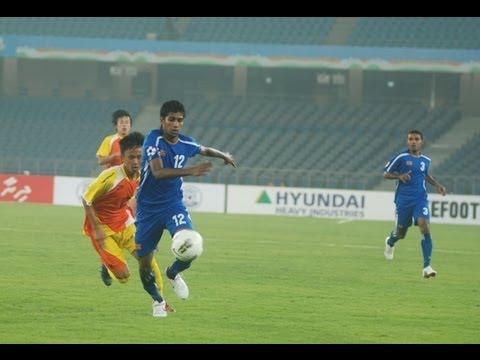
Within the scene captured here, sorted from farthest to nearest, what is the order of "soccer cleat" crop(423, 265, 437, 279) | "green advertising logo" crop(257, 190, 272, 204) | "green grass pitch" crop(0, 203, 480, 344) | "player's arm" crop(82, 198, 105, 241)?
"green advertising logo" crop(257, 190, 272, 204)
"soccer cleat" crop(423, 265, 437, 279)
"player's arm" crop(82, 198, 105, 241)
"green grass pitch" crop(0, 203, 480, 344)

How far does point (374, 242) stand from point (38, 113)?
2748 cm

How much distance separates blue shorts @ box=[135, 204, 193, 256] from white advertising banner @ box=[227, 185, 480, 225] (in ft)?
79.9

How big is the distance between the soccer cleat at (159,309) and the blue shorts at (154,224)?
0.55 m

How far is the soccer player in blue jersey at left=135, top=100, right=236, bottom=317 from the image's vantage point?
37.8 ft

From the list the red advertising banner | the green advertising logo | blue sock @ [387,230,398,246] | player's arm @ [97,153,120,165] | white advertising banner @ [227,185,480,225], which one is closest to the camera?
player's arm @ [97,153,120,165]

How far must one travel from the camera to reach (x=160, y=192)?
11711mm

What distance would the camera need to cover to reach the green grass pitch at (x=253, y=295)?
10523 millimetres

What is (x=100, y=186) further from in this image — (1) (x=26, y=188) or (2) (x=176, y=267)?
(1) (x=26, y=188)

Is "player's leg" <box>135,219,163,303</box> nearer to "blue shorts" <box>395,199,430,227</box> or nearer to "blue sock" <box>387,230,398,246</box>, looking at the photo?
"blue shorts" <box>395,199,430,227</box>

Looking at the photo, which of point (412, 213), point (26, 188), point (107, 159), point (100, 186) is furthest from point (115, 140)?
point (26, 188)

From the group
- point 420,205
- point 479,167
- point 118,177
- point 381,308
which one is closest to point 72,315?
point 118,177

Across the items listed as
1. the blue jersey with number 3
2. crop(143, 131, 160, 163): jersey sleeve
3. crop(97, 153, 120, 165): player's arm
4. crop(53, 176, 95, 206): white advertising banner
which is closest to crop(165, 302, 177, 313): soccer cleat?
crop(143, 131, 160, 163): jersey sleeve

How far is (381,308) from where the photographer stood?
42.3 feet

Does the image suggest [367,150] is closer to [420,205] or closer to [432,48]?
[432,48]
